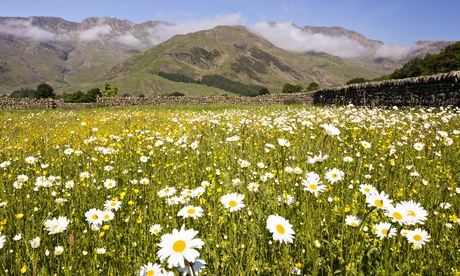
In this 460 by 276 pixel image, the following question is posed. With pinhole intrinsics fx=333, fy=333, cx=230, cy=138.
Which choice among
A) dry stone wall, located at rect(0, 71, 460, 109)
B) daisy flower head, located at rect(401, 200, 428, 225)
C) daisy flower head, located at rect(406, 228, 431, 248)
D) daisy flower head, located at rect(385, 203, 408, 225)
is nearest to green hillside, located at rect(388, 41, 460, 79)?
dry stone wall, located at rect(0, 71, 460, 109)

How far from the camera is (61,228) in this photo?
2482mm

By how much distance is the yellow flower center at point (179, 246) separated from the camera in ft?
5.39

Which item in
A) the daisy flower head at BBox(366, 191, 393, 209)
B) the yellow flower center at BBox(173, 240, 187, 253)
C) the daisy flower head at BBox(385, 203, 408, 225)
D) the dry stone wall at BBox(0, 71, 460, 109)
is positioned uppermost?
the dry stone wall at BBox(0, 71, 460, 109)

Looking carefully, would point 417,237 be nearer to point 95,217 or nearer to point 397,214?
point 397,214

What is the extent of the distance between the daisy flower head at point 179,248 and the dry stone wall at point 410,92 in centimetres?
1475

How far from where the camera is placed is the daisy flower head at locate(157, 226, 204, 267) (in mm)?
1559

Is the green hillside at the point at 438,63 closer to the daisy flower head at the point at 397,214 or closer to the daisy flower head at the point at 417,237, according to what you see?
the daisy flower head at the point at 417,237

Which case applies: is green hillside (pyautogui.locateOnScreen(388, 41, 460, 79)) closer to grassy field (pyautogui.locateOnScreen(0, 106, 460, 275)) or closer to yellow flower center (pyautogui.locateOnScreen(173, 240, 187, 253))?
grassy field (pyautogui.locateOnScreen(0, 106, 460, 275))

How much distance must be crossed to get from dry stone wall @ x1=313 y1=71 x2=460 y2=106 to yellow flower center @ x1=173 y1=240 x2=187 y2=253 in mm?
14777

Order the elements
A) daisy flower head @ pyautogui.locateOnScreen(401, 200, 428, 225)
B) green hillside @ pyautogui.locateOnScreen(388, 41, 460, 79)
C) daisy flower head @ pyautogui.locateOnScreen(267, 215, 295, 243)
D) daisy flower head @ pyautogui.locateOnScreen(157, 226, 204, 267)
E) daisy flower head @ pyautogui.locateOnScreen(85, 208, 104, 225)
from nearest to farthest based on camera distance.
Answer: daisy flower head @ pyautogui.locateOnScreen(157, 226, 204, 267) < daisy flower head @ pyautogui.locateOnScreen(267, 215, 295, 243) < daisy flower head @ pyautogui.locateOnScreen(401, 200, 428, 225) < daisy flower head @ pyautogui.locateOnScreen(85, 208, 104, 225) < green hillside @ pyautogui.locateOnScreen(388, 41, 460, 79)

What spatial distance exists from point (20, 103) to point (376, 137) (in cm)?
3935

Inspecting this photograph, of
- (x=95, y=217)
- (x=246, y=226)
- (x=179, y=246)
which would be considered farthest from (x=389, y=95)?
(x=179, y=246)

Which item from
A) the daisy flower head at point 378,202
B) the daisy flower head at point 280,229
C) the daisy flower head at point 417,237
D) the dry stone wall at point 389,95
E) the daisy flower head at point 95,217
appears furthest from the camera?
the dry stone wall at point 389,95

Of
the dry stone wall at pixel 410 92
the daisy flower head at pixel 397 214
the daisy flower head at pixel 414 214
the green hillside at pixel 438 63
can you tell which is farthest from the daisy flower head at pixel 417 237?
the green hillside at pixel 438 63
